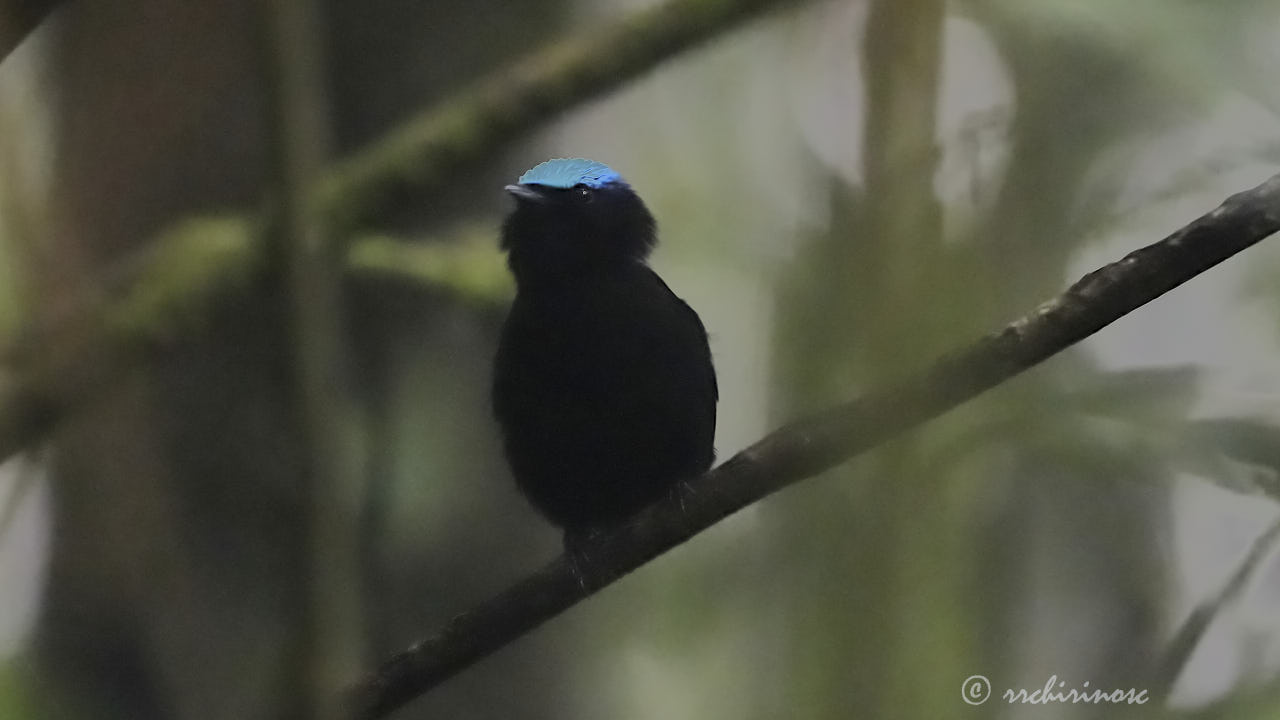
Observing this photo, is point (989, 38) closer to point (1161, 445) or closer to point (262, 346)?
point (1161, 445)

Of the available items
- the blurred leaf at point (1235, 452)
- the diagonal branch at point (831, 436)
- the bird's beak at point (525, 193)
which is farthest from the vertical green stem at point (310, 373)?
the blurred leaf at point (1235, 452)

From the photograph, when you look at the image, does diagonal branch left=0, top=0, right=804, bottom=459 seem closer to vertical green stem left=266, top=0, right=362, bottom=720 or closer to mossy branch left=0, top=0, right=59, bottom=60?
mossy branch left=0, top=0, right=59, bottom=60

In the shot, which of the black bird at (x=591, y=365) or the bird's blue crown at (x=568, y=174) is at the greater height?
the bird's blue crown at (x=568, y=174)

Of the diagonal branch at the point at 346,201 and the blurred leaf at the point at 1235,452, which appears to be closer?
the diagonal branch at the point at 346,201

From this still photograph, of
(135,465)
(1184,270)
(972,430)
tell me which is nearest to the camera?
(1184,270)

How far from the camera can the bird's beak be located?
114cm

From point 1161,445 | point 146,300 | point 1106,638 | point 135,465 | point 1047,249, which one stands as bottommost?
point 1106,638

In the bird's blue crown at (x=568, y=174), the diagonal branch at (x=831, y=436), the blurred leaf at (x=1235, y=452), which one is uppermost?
the bird's blue crown at (x=568, y=174)

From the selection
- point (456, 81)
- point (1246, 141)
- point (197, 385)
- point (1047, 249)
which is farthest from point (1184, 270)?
point (197, 385)

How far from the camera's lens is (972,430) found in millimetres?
1236

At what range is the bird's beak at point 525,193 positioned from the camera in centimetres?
114

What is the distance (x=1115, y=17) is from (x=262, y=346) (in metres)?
1.08

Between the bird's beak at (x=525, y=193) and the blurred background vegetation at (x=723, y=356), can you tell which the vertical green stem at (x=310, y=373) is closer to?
the blurred background vegetation at (x=723, y=356)

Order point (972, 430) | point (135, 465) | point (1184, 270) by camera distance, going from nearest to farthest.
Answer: point (1184, 270)
point (135, 465)
point (972, 430)
